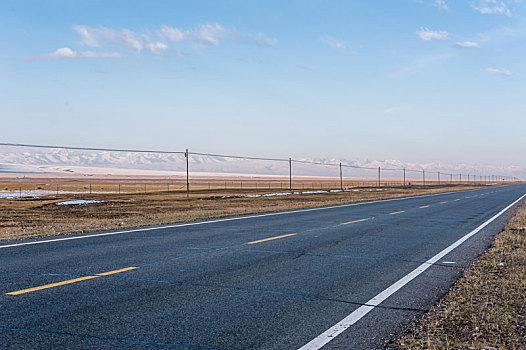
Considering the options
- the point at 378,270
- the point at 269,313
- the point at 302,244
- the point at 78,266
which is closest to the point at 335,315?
the point at 269,313

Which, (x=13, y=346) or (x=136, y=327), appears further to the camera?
(x=136, y=327)

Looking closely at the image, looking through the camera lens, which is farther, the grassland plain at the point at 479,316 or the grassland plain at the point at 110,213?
the grassland plain at the point at 110,213

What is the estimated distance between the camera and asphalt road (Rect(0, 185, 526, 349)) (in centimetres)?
497

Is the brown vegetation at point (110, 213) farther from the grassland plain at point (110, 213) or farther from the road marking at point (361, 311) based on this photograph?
the road marking at point (361, 311)

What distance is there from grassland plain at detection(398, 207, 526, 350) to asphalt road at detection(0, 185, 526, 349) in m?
0.29

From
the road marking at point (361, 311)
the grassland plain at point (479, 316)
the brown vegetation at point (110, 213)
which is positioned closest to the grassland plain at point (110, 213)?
the brown vegetation at point (110, 213)

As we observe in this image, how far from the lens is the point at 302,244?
12.0 metres

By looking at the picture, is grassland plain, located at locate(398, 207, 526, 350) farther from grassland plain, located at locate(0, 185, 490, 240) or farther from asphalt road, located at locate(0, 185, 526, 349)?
grassland plain, located at locate(0, 185, 490, 240)

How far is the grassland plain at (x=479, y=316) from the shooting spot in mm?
4824

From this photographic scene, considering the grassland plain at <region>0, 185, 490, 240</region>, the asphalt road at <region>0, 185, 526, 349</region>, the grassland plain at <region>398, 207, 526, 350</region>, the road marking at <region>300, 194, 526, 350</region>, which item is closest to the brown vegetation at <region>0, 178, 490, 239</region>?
the grassland plain at <region>0, 185, 490, 240</region>

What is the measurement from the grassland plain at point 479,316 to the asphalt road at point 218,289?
0.29 meters

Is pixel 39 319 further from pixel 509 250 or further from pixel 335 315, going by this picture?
pixel 509 250

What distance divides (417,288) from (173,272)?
414 cm

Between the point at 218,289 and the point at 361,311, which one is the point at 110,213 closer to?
the point at 218,289
